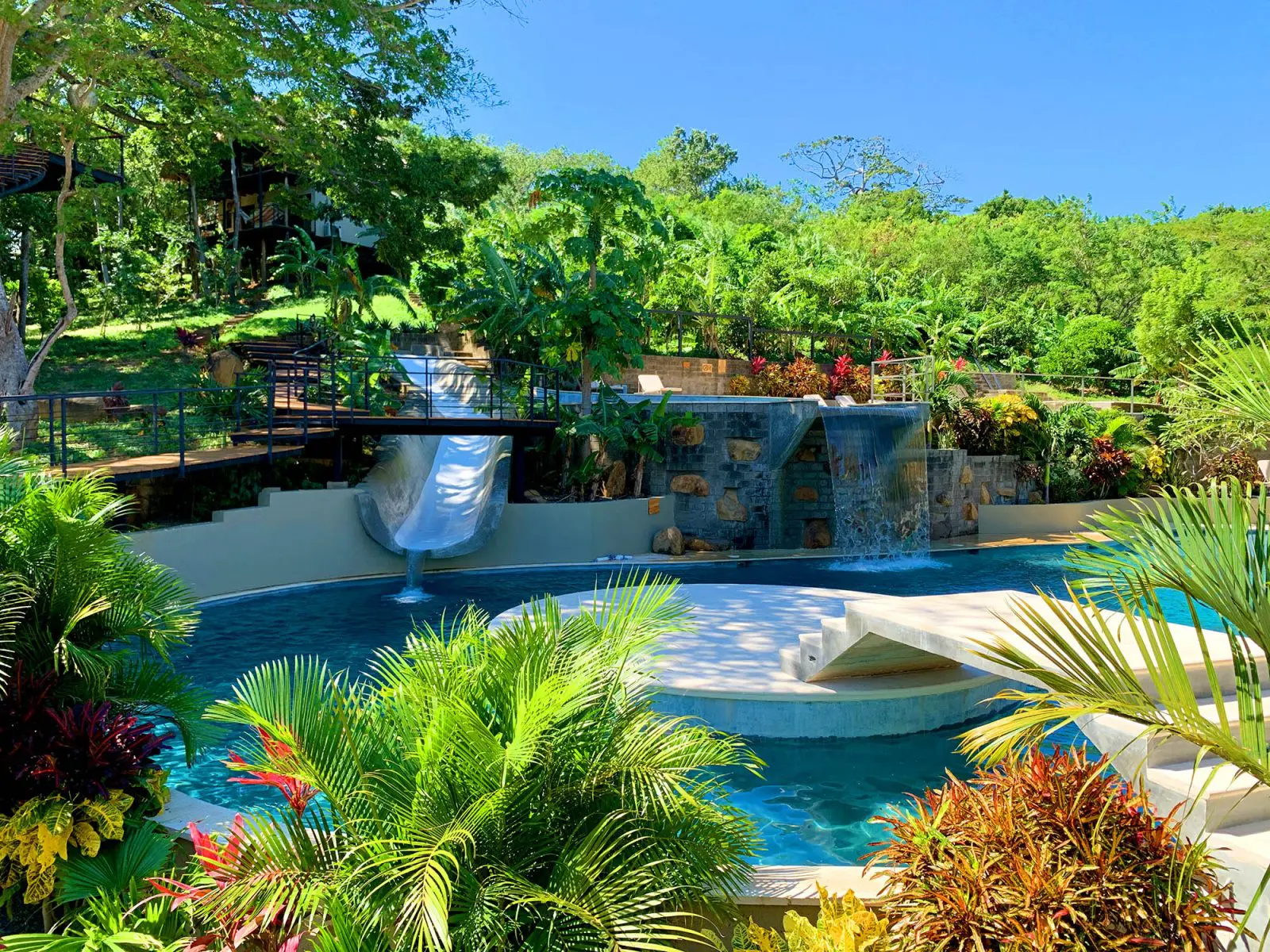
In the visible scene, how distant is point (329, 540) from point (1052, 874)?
40.1ft

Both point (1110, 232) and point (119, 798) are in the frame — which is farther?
point (1110, 232)

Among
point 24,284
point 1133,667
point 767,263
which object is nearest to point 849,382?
point 767,263

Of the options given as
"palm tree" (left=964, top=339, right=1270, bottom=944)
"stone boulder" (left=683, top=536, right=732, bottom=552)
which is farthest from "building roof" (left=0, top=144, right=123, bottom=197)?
"palm tree" (left=964, top=339, right=1270, bottom=944)

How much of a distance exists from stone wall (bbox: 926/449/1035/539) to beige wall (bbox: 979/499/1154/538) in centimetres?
24

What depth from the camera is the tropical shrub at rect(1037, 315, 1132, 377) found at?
29.3 meters

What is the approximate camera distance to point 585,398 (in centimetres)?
1742

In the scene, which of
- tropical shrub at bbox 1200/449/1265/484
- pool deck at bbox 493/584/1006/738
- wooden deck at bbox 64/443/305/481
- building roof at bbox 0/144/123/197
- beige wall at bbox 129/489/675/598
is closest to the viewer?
pool deck at bbox 493/584/1006/738

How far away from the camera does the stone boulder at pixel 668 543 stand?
16.5m

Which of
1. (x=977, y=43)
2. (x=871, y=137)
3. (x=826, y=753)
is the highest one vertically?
(x=977, y=43)

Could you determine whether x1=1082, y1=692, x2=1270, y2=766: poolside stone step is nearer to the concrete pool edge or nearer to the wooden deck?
the concrete pool edge

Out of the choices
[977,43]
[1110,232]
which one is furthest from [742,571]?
[977,43]

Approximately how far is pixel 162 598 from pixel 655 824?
12.5 ft

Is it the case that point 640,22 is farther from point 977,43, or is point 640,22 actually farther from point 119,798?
point 119,798

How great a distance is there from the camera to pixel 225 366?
779 inches
